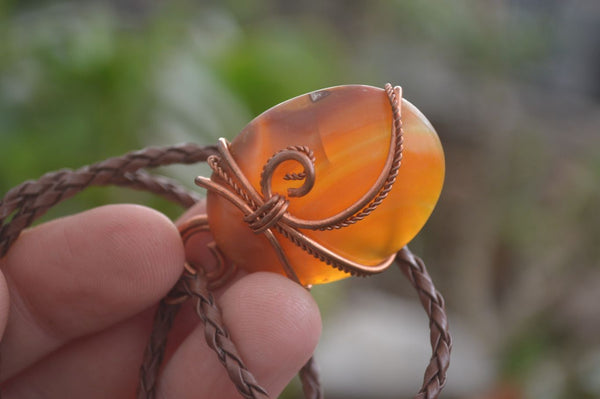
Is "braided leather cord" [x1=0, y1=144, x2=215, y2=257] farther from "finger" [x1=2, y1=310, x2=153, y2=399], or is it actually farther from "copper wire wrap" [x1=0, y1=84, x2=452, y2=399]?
"finger" [x1=2, y1=310, x2=153, y2=399]

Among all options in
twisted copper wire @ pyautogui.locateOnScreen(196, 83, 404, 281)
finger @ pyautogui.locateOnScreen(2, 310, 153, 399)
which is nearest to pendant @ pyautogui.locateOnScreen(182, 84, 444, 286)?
twisted copper wire @ pyautogui.locateOnScreen(196, 83, 404, 281)

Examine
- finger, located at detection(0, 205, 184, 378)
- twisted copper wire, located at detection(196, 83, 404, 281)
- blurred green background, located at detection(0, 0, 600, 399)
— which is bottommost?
blurred green background, located at detection(0, 0, 600, 399)

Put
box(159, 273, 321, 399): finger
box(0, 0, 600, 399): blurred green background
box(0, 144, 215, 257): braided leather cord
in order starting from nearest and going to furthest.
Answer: box(159, 273, 321, 399): finger, box(0, 144, 215, 257): braided leather cord, box(0, 0, 600, 399): blurred green background

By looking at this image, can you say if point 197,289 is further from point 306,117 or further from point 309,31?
point 309,31

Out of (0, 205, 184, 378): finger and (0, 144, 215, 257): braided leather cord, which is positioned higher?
(0, 144, 215, 257): braided leather cord

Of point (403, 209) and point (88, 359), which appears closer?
point (403, 209)

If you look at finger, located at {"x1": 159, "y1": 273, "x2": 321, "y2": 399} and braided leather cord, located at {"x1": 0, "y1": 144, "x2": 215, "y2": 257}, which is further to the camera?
braided leather cord, located at {"x1": 0, "y1": 144, "x2": 215, "y2": 257}

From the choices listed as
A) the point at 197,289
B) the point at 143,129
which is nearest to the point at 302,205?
the point at 197,289
